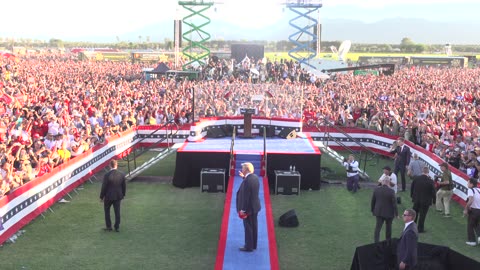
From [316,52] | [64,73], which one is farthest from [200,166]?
[316,52]

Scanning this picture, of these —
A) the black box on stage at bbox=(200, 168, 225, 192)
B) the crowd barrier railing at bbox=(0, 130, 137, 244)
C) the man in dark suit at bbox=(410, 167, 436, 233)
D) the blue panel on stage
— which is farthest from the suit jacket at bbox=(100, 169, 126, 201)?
the man in dark suit at bbox=(410, 167, 436, 233)

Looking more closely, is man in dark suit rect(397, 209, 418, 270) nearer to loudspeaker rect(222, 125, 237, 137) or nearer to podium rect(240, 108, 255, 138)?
podium rect(240, 108, 255, 138)

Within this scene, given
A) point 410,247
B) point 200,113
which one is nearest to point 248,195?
point 410,247

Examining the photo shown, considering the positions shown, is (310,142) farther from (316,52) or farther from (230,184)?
(316,52)

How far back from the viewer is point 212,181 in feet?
54.2

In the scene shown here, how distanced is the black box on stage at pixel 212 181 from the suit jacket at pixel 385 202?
249 inches

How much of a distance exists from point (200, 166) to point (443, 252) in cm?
955

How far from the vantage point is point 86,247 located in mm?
11500

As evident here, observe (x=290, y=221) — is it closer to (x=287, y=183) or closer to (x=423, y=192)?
(x=423, y=192)

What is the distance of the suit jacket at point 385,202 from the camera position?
1096cm

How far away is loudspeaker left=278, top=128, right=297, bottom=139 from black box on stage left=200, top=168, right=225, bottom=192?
5.71m

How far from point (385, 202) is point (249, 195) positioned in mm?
2957

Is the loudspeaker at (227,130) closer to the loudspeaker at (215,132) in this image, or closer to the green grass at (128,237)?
the loudspeaker at (215,132)

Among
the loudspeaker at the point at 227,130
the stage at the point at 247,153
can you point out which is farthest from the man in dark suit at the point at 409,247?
the loudspeaker at the point at 227,130
